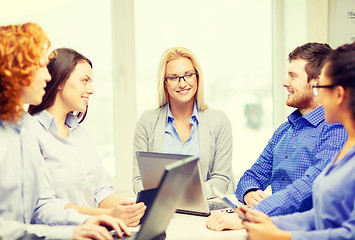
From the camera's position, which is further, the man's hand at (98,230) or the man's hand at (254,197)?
the man's hand at (254,197)

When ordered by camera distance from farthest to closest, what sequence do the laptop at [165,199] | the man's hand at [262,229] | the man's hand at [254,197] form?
the man's hand at [254,197] → the man's hand at [262,229] → the laptop at [165,199]

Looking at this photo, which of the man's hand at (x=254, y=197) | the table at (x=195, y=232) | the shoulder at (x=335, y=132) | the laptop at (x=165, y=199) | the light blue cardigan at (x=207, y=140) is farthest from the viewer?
the light blue cardigan at (x=207, y=140)

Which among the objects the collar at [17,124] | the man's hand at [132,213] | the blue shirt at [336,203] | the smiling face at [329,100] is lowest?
the man's hand at [132,213]

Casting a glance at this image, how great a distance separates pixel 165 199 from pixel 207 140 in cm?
112

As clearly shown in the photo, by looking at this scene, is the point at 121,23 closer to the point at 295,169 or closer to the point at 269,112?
the point at 269,112

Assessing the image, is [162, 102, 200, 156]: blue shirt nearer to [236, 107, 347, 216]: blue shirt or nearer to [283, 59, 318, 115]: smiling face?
[236, 107, 347, 216]: blue shirt

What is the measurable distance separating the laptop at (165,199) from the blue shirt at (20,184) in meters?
0.28

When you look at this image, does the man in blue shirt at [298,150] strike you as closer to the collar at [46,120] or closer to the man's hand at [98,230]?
the man's hand at [98,230]

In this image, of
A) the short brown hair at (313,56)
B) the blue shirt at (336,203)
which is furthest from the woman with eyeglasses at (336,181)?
the short brown hair at (313,56)

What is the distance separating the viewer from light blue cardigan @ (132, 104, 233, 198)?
2383 mm

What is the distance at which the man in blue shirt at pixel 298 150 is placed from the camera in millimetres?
1802

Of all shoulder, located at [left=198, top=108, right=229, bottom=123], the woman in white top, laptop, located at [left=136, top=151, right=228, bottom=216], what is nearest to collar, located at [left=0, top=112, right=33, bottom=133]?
the woman in white top

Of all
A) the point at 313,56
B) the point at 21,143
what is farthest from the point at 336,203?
the point at 21,143

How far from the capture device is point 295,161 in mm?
2035
